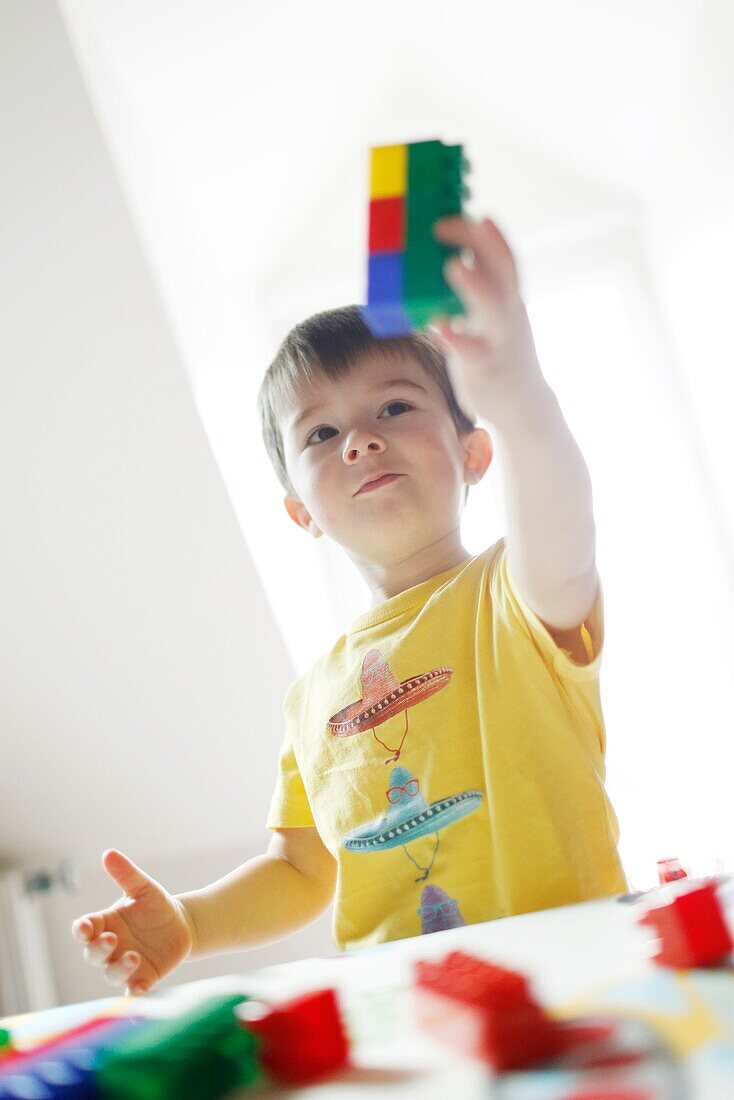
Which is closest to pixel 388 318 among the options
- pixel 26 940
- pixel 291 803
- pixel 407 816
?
pixel 407 816

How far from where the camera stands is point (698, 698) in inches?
72.9

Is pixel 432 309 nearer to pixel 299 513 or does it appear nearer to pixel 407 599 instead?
pixel 407 599

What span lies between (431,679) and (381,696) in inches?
1.7

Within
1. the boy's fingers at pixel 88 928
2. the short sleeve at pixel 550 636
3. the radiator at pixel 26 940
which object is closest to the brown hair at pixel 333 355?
the short sleeve at pixel 550 636

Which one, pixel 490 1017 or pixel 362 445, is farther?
pixel 362 445

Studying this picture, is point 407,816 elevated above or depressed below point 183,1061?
above

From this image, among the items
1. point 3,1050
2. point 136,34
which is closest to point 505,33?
point 136,34

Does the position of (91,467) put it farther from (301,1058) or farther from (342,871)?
(301,1058)

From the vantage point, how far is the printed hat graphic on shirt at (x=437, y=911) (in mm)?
645

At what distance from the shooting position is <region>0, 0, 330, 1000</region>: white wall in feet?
3.75

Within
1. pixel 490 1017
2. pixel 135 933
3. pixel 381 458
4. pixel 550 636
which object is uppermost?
pixel 381 458

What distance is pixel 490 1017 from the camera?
0.28m

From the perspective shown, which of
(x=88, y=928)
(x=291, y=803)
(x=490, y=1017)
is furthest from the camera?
(x=291, y=803)

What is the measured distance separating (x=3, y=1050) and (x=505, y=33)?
1.47 m
